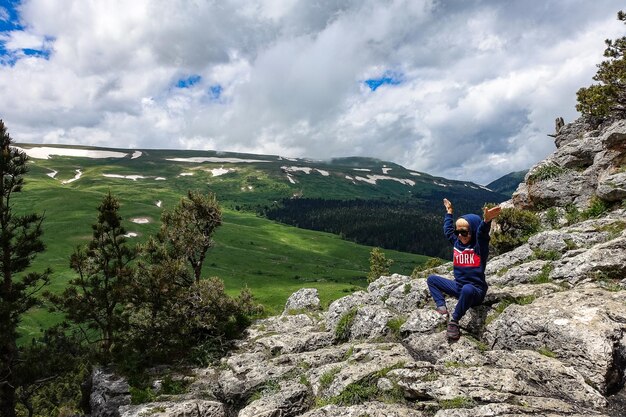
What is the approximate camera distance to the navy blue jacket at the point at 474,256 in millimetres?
16906

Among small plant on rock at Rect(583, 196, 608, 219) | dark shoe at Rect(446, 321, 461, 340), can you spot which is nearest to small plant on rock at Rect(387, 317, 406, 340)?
dark shoe at Rect(446, 321, 461, 340)

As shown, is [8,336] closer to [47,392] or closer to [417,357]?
[417,357]

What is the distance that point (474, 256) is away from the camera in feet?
55.7

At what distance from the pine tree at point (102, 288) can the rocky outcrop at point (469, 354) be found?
789cm

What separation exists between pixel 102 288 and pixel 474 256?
113 ft

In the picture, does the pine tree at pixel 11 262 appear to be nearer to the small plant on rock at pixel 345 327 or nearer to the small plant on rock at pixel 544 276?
the small plant on rock at pixel 345 327

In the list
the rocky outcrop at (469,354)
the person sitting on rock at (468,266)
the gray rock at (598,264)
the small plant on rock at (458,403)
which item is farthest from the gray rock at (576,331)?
the small plant on rock at (458,403)

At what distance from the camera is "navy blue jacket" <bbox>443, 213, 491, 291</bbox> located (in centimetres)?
1691

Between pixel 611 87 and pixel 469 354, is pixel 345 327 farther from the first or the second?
pixel 611 87

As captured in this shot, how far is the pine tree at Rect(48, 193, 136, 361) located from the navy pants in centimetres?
2459

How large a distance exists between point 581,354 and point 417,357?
614cm

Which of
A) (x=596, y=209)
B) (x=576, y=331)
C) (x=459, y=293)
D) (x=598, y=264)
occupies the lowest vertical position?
(x=576, y=331)

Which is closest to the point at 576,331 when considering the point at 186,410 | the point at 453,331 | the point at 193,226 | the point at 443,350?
the point at 453,331

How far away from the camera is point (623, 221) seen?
23.6m
